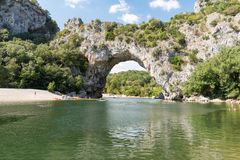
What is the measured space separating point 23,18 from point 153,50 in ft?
199

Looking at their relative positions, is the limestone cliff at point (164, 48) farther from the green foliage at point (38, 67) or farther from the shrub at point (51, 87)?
the shrub at point (51, 87)

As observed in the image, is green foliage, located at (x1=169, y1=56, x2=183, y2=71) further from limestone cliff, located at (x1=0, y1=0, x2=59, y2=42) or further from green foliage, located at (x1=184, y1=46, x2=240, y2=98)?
limestone cliff, located at (x1=0, y1=0, x2=59, y2=42)

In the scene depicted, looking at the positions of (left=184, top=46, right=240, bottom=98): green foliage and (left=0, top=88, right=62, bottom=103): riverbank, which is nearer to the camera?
(left=0, top=88, right=62, bottom=103): riverbank

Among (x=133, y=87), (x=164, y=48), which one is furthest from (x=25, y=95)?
(x=133, y=87)

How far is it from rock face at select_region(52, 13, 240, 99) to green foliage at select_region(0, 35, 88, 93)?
5989 millimetres

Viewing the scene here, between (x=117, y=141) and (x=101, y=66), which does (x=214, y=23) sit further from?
(x=117, y=141)

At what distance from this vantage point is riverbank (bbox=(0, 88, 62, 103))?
76.4 meters

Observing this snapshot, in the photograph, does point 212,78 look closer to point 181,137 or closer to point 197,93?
point 197,93

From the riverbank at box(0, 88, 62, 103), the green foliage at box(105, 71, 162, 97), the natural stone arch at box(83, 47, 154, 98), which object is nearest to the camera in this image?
the riverbank at box(0, 88, 62, 103)

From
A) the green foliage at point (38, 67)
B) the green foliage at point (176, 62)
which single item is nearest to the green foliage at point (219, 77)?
the green foliage at point (176, 62)

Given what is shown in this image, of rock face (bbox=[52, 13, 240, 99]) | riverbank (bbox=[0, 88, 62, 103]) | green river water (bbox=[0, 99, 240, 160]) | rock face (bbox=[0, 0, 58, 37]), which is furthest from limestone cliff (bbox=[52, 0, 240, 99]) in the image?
green river water (bbox=[0, 99, 240, 160])

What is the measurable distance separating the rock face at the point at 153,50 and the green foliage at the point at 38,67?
5.99 m

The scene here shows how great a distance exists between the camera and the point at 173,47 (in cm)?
10162

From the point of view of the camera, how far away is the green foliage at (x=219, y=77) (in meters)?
80.9
